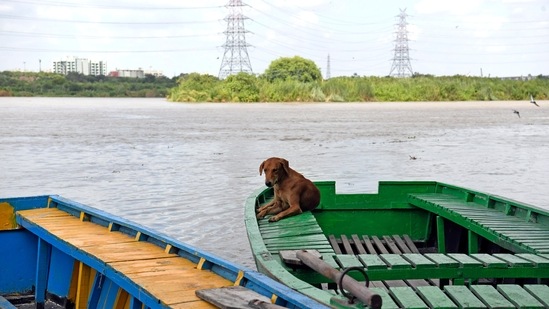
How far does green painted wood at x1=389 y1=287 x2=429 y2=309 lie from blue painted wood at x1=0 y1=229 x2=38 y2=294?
381 cm

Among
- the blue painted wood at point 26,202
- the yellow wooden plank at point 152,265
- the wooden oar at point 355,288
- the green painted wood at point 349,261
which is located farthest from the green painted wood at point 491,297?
the blue painted wood at point 26,202

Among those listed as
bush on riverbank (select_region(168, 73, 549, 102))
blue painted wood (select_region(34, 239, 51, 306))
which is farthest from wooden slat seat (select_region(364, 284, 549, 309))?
bush on riverbank (select_region(168, 73, 549, 102))

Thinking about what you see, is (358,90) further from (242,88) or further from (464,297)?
(464,297)

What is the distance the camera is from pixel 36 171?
21000 millimetres

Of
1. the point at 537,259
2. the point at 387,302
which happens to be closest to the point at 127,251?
the point at 387,302

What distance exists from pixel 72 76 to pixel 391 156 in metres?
97.3

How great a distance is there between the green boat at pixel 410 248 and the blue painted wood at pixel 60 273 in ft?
5.43

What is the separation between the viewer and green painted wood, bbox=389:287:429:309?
15.1 feet

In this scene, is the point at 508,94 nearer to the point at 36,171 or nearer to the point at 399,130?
the point at 399,130

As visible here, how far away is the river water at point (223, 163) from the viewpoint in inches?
599

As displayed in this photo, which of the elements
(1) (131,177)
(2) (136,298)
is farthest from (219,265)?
(1) (131,177)

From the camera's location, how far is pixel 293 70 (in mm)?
84188

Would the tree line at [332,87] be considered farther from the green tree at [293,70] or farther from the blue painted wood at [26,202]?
the blue painted wood at [26,202]

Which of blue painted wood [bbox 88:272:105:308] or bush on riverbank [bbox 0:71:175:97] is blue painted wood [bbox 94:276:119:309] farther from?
bush on riverbank [bbox 0:71:175:97]
